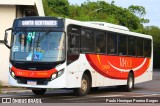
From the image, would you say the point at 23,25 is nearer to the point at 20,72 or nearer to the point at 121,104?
the point at 20,72

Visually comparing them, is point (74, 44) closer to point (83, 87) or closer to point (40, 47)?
point (40, 47)

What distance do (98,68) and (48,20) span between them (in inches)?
149

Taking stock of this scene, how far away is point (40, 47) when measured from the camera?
18.4 metres

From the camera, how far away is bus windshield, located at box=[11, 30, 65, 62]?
18375mm

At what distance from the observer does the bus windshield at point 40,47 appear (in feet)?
60.3

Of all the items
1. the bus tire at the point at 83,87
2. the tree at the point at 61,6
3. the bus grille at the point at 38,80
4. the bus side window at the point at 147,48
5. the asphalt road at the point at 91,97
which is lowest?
the asphalt road at the point at 91,97

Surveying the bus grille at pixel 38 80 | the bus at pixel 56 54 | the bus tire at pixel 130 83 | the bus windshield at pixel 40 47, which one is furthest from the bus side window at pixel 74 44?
the bus tire at pixel 130 83

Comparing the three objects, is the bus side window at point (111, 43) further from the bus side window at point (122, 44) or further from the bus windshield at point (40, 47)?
the bus windshield at point (40, 47)

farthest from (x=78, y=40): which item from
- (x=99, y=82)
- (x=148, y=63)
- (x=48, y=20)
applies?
(x=148, y=63)

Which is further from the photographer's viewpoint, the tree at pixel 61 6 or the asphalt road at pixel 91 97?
the tree at pixel 61 6

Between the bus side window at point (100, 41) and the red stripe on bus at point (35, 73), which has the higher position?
the bus side window at point (100, 41)

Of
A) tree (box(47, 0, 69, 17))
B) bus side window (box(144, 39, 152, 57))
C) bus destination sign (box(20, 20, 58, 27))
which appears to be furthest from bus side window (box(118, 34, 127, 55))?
tree (box(47, 0, 69, 17))

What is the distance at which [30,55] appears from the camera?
18547 millimetres

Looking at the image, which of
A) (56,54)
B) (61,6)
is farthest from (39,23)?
(61,6)
